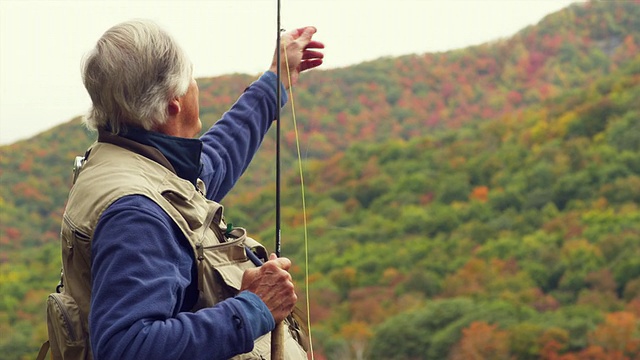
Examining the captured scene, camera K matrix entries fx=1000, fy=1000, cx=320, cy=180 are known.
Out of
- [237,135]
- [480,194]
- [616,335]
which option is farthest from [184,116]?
[480,194]

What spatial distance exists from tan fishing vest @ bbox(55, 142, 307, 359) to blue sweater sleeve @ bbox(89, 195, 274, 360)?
0.10ft

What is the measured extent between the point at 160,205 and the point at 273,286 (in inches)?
8.8

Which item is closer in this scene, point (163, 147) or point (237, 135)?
point (163, 147)

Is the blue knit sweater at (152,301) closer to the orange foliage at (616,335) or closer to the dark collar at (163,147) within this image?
the dark collar at (163,147)

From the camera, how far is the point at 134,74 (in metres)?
1.57

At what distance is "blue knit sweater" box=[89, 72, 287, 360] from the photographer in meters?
1.41

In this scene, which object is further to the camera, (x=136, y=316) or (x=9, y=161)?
(x=9, y=161)

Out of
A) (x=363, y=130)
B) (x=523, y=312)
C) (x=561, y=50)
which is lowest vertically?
(x=523, y=312)

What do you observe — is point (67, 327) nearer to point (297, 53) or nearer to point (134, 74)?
point (134, 74)

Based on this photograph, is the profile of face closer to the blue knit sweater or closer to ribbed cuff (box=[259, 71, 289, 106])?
the blue knit sweater

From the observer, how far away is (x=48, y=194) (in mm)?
17453

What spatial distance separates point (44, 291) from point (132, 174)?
572 inches

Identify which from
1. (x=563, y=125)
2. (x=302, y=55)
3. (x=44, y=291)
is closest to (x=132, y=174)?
(x=302, y=55)

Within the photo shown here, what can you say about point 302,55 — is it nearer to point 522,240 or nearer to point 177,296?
point 177,296
